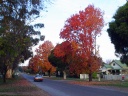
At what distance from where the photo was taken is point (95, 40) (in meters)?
56.2

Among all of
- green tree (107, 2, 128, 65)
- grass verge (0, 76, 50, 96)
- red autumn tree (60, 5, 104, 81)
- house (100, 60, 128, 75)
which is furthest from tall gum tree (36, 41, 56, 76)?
grass verge (0, 76, 50, 96)

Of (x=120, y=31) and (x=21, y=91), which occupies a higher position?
(x=120, y=31)

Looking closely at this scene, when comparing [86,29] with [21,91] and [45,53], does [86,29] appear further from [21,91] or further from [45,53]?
[45,53]

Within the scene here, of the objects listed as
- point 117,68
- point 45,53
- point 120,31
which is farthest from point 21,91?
point 45,53

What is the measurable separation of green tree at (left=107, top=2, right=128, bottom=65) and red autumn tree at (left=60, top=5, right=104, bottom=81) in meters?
13.6

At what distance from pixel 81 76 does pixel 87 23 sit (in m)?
30.9

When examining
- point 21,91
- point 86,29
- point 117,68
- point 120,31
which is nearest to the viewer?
point 21,91

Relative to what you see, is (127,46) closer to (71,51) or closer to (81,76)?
(71,51)

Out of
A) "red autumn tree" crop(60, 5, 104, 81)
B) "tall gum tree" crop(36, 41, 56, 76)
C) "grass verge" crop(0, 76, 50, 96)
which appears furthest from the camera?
"tall gum tree" crop(36, 41, 56, 76)

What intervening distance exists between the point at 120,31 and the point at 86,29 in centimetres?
2006

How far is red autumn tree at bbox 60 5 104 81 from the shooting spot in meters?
55.8

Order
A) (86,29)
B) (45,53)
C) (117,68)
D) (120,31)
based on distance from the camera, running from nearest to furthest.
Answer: (120,31), (86,29), (117,68), (45,53)

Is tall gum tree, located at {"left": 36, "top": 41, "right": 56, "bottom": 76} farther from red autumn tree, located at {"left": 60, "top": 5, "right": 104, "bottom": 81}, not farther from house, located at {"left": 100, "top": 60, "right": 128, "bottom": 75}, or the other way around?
red autumn tree, located at {"left": 60, "top": 5, "right": 104, "bottom": 81}

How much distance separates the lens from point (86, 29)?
5603 centimetres
